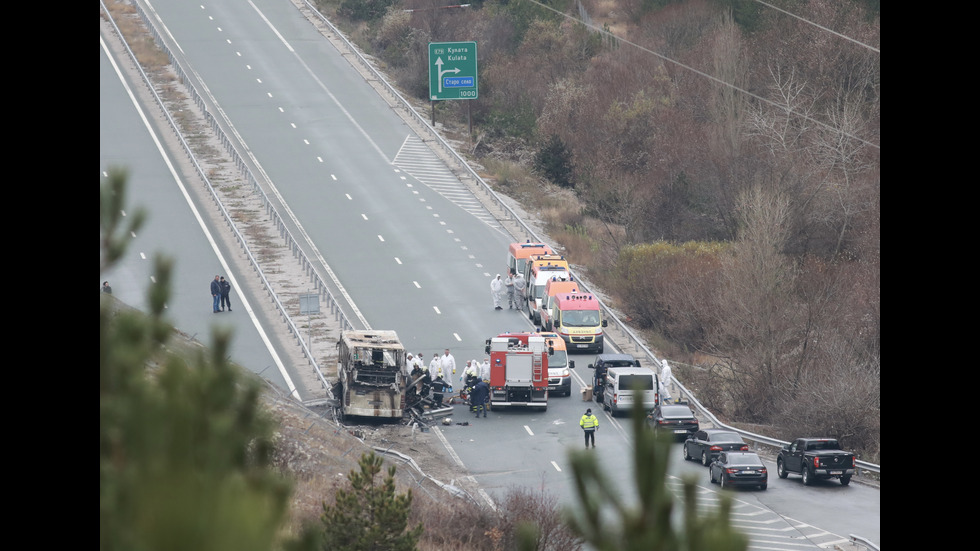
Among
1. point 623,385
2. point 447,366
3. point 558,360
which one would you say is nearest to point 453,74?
point 558,360

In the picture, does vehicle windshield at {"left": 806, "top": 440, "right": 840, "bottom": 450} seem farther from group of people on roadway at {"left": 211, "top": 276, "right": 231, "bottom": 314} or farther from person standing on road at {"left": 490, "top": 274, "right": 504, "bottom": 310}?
group of people on roadway at {"left": 211, "top": 276, "right": 231, "bottom": 314}

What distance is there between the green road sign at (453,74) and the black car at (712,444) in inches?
1335

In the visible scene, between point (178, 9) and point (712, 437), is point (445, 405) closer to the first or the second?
point (712, 437)

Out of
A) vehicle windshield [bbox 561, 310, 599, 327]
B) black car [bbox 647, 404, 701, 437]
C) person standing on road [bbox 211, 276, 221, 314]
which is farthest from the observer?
person standing on road [bbox 211, 276, 221, 314]

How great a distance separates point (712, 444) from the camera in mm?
31031

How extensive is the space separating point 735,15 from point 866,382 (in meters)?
44.4

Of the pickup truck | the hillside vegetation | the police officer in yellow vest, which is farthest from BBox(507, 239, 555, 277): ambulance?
the pickup truck

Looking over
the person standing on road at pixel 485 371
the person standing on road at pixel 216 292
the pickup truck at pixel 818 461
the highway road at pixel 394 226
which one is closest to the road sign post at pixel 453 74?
the highway road at pixel 394 226

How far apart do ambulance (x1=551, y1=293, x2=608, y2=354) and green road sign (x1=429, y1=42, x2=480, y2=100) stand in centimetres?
2385

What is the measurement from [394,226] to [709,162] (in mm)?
17197

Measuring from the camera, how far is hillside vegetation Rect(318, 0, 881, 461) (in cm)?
4238

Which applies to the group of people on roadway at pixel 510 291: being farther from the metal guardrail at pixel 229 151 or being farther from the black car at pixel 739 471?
the black car at pixel 739 471

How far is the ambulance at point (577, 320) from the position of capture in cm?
4084
